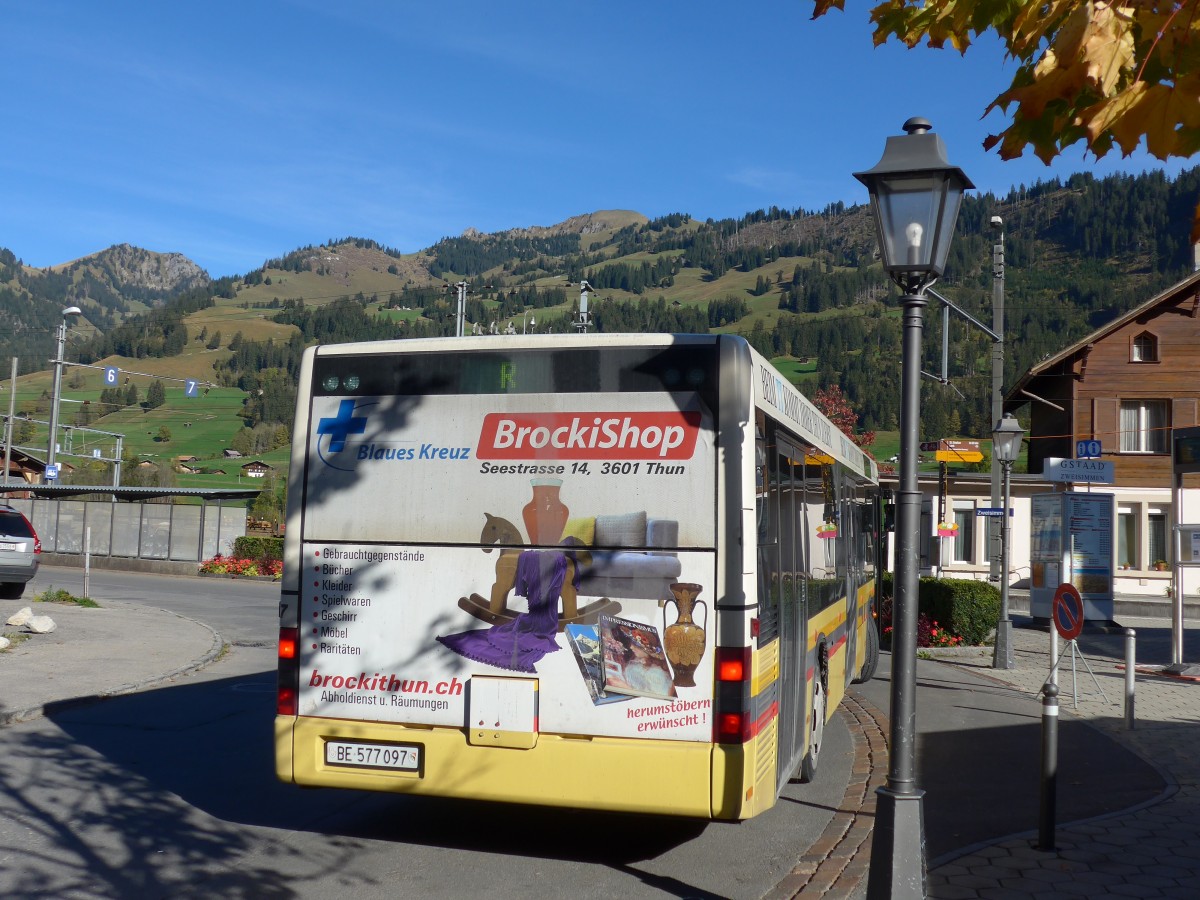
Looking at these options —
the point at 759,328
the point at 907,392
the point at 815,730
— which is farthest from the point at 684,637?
the point at 759,328

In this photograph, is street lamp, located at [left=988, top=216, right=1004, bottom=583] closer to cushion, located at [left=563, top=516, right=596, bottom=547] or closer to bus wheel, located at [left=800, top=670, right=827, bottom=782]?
bus wheel, located at [left=800, top=670, right=827, bottom=782]

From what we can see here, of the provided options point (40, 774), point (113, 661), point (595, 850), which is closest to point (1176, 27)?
point (595, 850)

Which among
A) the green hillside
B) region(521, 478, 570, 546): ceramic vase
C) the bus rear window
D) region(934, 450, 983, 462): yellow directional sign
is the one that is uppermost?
the green hillside

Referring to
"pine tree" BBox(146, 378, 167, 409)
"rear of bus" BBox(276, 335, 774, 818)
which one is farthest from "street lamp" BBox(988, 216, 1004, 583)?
"pine tree" BBox(146, 378, 167, 409)

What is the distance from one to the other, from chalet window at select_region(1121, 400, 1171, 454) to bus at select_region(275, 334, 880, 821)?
1467 inches

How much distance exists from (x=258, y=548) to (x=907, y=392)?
35992 millimetres

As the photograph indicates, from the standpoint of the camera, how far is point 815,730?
8875 millimetres

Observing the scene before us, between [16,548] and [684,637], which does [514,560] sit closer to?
[684,637]

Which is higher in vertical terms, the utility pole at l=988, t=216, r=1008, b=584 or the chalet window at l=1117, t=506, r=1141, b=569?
the utility pole at l=988, t=216, r=1008, b=584

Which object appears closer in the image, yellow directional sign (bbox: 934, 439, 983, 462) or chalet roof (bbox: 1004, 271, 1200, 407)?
yellow directional sign (bbox: 934, 439, 983, 462)

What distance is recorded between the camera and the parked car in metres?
23.7

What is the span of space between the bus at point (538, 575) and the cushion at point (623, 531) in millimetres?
12

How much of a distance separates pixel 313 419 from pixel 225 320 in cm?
18383

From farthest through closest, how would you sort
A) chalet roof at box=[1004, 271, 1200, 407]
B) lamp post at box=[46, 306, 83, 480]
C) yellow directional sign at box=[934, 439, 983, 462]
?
lamp post at box=[46, 306, 83, 480] → chalet roof at box=[1004, 271, 1200, 407] → yellow directional sign at box=[934, 439, 983, 462]
